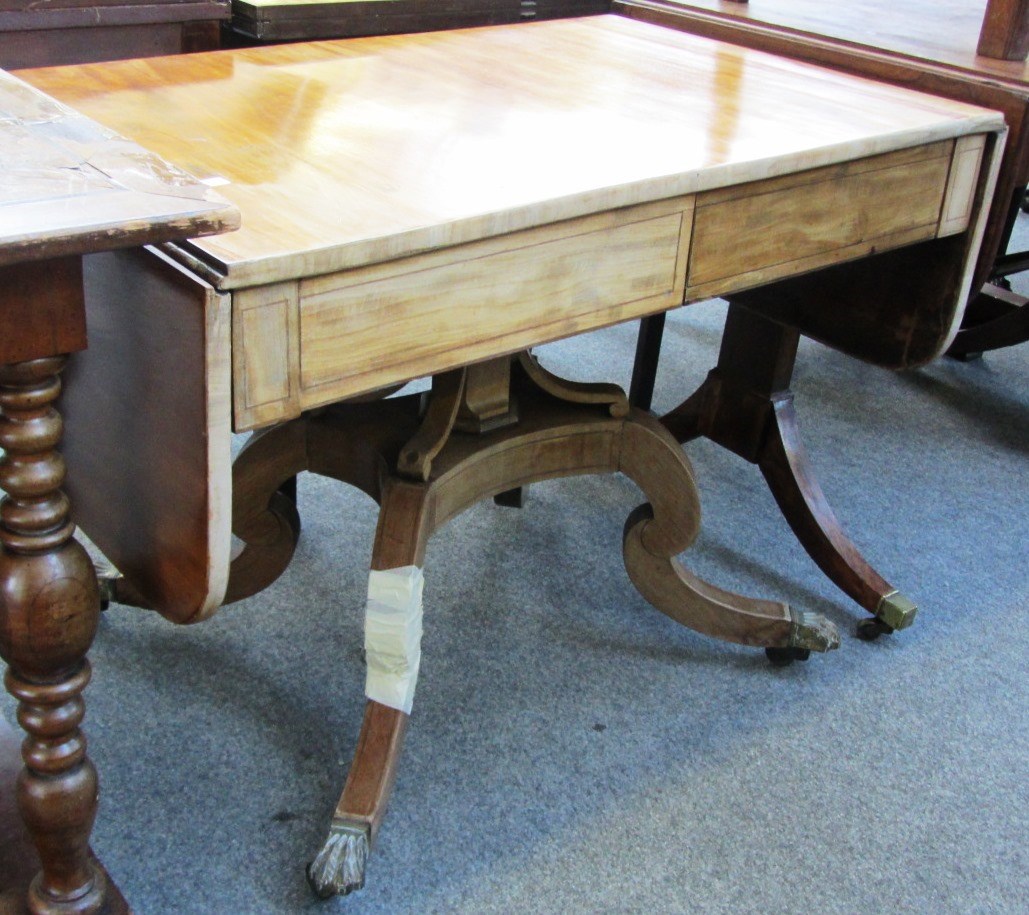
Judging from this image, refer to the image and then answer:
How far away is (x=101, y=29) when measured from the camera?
1707 mm

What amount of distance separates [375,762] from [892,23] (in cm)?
140

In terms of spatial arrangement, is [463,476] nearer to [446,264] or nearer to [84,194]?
[446,264]

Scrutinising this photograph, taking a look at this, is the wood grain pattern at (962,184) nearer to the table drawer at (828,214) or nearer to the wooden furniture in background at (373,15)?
the table drawer at (828,214)

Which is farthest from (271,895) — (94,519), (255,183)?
(255,183)

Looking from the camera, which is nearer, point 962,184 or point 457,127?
point 457,127

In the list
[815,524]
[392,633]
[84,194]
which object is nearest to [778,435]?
[815,524]

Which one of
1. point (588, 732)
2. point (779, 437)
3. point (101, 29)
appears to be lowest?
point (588, 732)

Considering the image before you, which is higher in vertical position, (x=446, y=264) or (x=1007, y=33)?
(x=1007, y=33)

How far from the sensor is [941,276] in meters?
1.59

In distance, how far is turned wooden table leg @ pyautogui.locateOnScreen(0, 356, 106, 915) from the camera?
91cm

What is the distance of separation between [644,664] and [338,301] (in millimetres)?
890

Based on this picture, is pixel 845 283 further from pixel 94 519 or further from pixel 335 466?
pixel 94 519

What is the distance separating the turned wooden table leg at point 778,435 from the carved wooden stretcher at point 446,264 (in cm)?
9

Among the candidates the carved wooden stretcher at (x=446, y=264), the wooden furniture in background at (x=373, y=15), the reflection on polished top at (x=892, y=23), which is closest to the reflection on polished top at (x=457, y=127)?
the carved wooden stretcher at (x=446, y=264)
